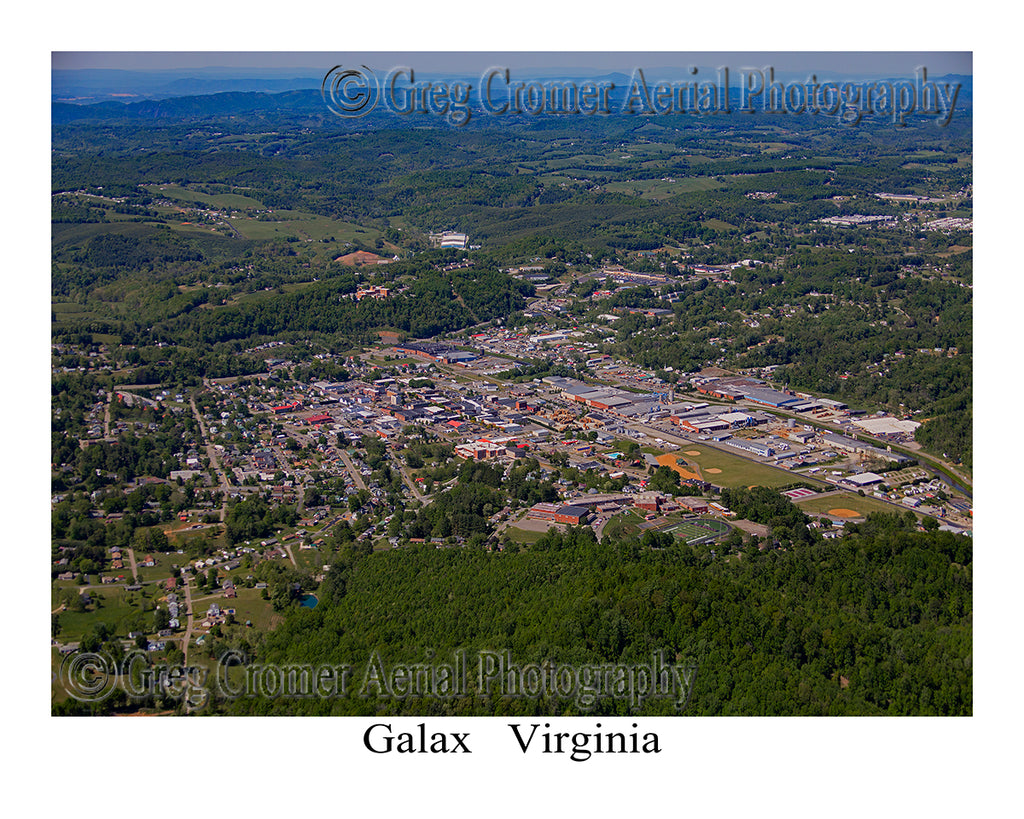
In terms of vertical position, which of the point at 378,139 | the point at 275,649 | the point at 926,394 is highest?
the point at 378,139

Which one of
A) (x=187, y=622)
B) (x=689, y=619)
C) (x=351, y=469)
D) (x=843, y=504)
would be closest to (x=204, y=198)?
(x=351, y=469)

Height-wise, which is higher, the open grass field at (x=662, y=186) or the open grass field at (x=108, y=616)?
the open grass field at (x=662, y=186)

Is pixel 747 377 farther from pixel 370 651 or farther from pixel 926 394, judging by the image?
pixel 370 651

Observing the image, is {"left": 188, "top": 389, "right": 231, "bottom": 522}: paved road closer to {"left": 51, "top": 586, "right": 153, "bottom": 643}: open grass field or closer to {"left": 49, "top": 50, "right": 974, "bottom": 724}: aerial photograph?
{"left": 49, "top": 50, "right": 974, "bottom": 724}: aerial photograph

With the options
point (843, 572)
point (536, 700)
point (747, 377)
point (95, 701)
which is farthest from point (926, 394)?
point (95, 701)

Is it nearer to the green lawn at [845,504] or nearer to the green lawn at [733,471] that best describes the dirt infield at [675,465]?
the green lawn at [733,471]

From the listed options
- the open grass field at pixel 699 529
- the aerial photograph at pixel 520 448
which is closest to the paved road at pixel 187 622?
the aerial photograph at pixel 520 448
